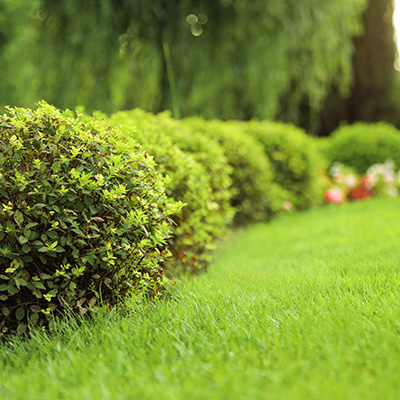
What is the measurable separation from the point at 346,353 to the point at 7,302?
169cm

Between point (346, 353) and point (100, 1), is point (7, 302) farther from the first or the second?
point (100, 1)

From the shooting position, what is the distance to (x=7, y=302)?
2.49 meters

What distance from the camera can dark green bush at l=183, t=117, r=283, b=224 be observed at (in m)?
6.52

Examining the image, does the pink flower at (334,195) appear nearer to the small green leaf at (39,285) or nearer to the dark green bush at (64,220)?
the dark green bush at (64,220)

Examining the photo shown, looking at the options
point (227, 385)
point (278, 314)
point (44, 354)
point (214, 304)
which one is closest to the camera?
point (227, 385)

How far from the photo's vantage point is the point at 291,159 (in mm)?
8250

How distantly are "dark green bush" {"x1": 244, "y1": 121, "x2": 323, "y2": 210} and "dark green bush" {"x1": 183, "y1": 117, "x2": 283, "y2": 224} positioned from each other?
96 centimetres

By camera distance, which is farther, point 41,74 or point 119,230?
point 41,74

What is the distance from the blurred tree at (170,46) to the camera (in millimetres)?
7879

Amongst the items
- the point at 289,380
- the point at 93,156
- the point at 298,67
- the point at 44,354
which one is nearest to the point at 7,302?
the point at 44,354

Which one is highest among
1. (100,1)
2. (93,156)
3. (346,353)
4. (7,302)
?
(100,1)

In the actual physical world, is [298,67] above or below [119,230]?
above

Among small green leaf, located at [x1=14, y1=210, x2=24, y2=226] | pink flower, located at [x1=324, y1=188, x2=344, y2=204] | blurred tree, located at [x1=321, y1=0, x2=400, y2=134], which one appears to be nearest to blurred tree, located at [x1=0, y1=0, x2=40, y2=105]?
pink flower, located at [x1=324, y1=188, x2=344, y2=204]

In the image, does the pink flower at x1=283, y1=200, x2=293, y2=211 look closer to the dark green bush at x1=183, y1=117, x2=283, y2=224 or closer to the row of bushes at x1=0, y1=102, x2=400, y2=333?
the dark green bush at x1=183, y1=117, x2=283, y2=224
